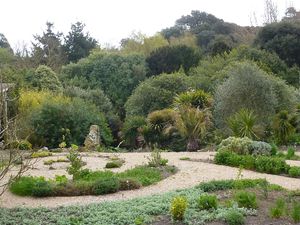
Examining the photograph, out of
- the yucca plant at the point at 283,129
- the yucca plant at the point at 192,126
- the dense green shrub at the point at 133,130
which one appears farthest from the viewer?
the dense green shrub at the point at 133,130

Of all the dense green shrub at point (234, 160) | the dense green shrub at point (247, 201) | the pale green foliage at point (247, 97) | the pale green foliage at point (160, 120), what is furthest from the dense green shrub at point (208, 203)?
the pale green foliage at point (160, 120)

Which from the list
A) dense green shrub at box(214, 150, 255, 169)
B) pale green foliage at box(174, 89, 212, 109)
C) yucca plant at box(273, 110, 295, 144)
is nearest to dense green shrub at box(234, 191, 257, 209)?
dense green shrub at box(214, 150, 255, 169)

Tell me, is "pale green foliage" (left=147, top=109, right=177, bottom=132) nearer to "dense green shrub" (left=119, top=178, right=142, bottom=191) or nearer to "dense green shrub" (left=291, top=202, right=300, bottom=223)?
"dense green shrub" (left=119, top=178, right=142, bottom=191)

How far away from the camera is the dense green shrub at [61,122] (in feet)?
72.0

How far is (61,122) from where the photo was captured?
73.2 feet

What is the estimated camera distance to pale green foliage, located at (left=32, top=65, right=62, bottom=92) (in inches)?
1179

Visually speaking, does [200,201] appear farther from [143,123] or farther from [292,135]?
[143,123]

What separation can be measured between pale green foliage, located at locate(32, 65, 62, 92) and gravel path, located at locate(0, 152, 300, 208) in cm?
1337


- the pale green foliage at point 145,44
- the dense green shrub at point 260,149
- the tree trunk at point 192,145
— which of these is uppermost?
the pale green foliage at point 145,44

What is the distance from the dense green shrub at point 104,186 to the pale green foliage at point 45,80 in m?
19.9

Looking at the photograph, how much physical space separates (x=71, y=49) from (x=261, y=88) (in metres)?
26.9

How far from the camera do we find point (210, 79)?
27.4 m

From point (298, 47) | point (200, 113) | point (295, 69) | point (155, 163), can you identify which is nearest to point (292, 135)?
point (200, 113)

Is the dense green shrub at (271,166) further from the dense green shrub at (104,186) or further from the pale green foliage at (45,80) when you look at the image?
the pale green foliage at (45,80)
